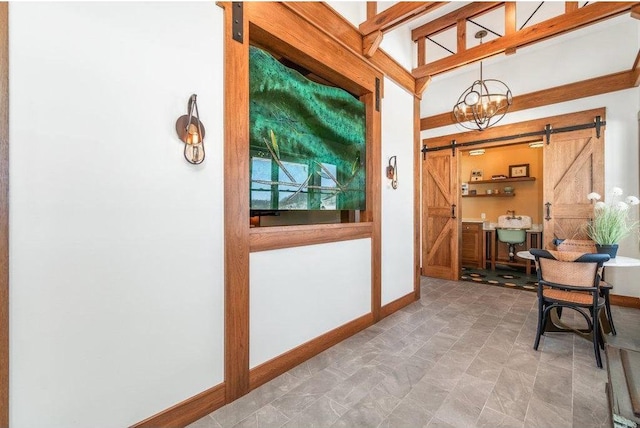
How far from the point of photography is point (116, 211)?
54.5 inches

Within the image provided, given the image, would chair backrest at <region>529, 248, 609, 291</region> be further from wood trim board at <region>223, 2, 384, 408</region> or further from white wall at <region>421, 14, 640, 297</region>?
white wall at <region>421, 14, 640, 297</region>

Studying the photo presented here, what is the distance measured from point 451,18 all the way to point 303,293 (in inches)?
144

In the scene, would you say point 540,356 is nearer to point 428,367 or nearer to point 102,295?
point 428,367

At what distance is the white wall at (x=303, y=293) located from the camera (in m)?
2.02

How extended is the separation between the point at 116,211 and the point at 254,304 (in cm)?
103

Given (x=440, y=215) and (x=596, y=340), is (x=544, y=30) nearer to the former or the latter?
(x=596, y=340)

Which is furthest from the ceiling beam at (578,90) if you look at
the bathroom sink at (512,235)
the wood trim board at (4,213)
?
the wood trim board at (4,213)

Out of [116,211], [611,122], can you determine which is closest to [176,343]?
[116,211]

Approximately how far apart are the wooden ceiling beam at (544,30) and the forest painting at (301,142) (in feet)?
4.64

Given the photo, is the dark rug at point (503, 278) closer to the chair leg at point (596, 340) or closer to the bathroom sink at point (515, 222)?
the bathroom sink at point (515, 222)

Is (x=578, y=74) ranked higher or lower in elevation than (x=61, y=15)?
higher

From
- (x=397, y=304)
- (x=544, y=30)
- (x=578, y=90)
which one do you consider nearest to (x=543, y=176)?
(x=578, y=90)

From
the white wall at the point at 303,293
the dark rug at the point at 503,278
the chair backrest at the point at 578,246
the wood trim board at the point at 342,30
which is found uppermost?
the wood trim board at the point at 342,30

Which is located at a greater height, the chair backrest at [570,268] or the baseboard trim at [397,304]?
the chair backrest at [570,268]
